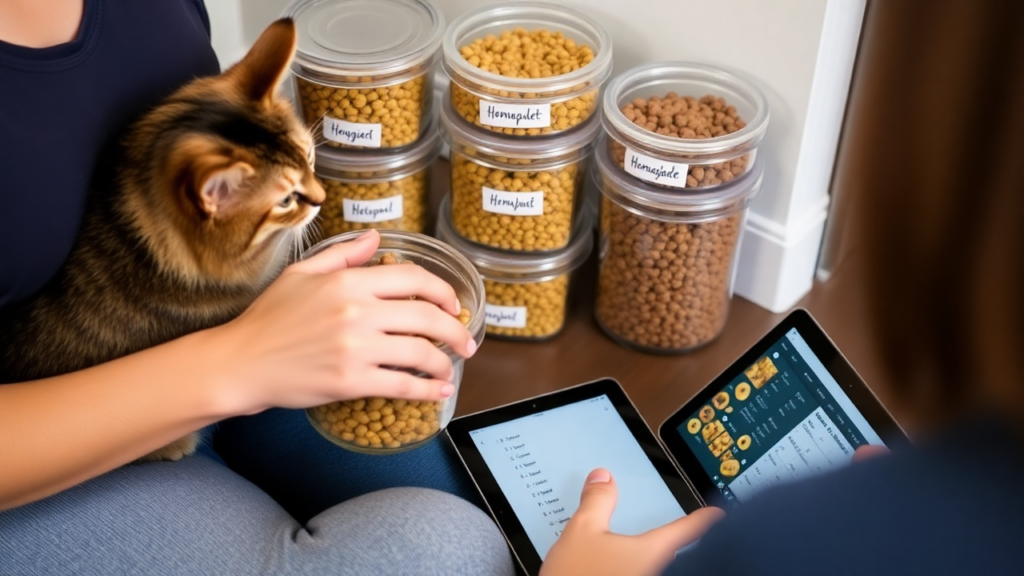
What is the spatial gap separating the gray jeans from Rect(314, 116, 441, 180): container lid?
45 cm

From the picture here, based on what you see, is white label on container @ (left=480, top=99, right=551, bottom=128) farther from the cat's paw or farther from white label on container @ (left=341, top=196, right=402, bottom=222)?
the cat's paw

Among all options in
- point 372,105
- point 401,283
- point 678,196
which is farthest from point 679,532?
point 372,105

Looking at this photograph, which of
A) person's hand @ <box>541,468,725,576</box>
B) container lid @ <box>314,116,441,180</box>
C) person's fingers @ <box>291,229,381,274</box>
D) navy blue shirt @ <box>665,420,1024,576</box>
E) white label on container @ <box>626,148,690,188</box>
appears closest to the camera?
navy blue shirt @ <box>665,420,1024,576</box>

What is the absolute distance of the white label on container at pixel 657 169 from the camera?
1.08m

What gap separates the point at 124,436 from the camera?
31.9 inches

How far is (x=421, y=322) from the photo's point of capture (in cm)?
85

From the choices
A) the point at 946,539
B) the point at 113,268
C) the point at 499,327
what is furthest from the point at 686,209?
the point at 946,539

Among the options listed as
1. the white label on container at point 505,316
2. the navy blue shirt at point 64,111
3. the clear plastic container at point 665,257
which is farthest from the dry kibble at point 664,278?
the navy blue shirt at point 64,111

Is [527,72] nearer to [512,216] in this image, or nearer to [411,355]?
[512,216]

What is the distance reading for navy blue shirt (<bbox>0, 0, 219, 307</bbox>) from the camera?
812 mm

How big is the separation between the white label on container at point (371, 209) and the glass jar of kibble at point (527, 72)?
0.16 meters

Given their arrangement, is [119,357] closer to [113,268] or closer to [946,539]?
[113,268]

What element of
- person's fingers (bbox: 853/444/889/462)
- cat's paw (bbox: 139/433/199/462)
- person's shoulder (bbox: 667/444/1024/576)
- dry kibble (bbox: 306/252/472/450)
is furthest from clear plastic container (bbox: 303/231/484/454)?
person's shoulder (bbox: 667/444/1024/576)

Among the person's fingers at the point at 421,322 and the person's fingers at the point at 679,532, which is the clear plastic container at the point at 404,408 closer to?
the person's fingers at the point at 421,322
